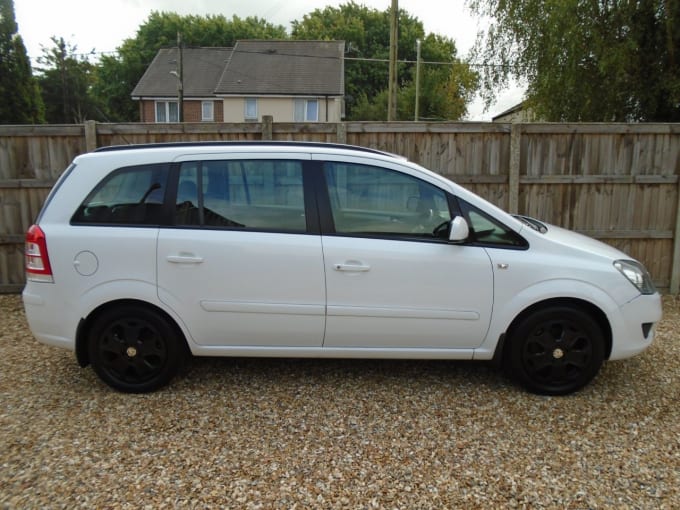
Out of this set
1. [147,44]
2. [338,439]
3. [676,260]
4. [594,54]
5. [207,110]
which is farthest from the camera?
[147,44]

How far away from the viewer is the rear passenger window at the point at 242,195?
3662 mm

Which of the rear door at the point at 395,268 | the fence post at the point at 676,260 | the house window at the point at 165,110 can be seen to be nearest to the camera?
the rear door at the point at 395,268

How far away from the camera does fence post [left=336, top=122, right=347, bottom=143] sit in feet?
20.6

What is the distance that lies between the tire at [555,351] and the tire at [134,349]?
8.03 feet

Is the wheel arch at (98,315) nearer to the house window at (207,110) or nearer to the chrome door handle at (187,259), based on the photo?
the chrome door handle at (187,259)

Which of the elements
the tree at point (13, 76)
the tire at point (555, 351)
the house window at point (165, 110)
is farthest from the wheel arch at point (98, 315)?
the house window at point (165, 110)

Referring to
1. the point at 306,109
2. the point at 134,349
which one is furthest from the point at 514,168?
the point at 306,109

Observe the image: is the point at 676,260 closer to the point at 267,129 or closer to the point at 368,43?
the point at 267,129

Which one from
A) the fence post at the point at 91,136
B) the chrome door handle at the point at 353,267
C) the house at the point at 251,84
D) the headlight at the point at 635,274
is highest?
the house at the point at 251,84

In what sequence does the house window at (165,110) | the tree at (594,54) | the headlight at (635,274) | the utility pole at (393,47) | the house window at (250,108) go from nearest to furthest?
the headlight at (635,274) → the tree at (594,54) → the utility pole at (393,47) → the house window at (250,108) → the house window at (165,110)

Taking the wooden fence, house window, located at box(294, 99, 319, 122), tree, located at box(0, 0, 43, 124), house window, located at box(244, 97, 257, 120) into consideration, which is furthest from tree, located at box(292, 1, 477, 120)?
the wooden fence

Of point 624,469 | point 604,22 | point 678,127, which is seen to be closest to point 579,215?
point 678,127

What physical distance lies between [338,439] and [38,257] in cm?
240

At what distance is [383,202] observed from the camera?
147 inches
